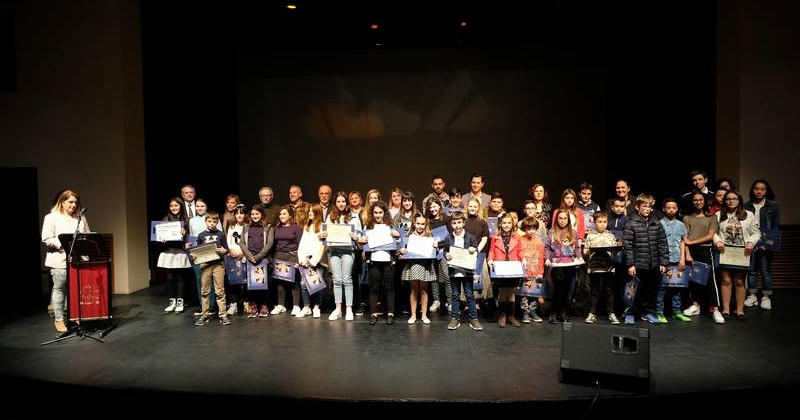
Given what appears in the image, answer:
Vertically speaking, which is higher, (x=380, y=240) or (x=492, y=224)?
(x=492, y=224)

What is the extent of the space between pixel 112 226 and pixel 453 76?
6.88 m

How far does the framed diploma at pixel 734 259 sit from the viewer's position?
611 centimetres

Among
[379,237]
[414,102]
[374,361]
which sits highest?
[414,102]

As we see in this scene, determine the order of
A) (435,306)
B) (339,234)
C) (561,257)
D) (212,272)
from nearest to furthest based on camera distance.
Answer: (561,257)
(339,234)
(212,272)
(435,306)

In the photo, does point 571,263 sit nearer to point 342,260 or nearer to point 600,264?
point 600,264

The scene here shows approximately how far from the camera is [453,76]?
412 inches

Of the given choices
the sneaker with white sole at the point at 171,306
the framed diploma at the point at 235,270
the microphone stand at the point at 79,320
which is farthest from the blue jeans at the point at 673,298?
the microphone stand at the point at 79,320

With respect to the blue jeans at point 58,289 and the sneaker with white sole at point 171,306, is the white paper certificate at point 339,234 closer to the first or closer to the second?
the sneaker with white sole at point 171,306

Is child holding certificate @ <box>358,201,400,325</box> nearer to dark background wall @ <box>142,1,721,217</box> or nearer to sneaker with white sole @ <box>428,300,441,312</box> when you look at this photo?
sneaker with white sole @ <box>428,300,441,312</box>

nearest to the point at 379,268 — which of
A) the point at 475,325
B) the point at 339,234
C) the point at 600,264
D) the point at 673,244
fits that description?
the point at 339,234

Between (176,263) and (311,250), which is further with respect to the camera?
(176,263)

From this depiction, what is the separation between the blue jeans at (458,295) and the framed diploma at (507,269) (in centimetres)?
30

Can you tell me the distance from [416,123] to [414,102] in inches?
17.2

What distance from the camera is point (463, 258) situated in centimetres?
582
